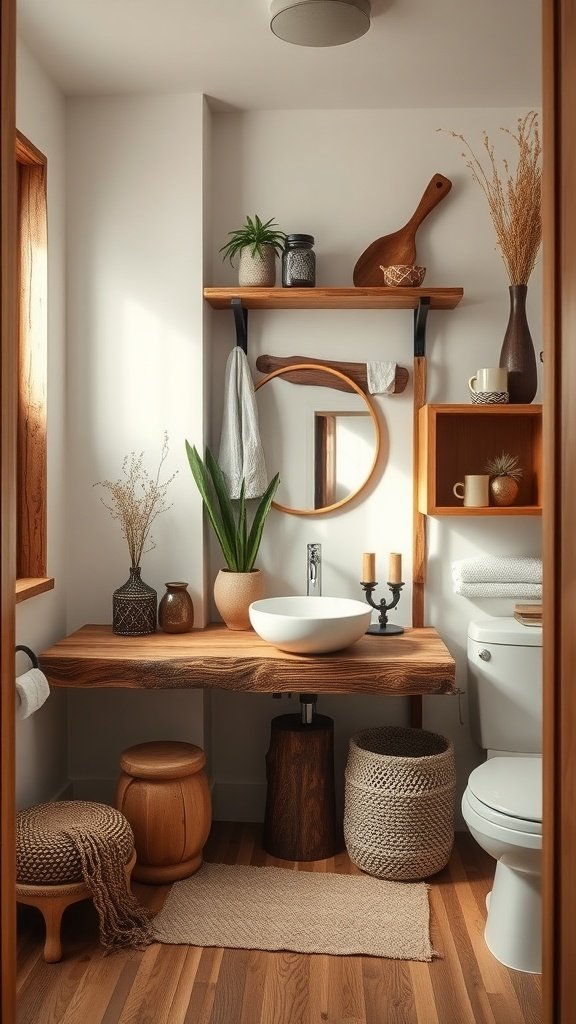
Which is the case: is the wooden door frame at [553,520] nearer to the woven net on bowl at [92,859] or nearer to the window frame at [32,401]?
the woven net on bowl at [92,859]

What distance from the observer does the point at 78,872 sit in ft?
7.97

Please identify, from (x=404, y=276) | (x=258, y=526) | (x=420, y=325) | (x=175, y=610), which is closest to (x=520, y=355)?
(x=420, y=325)

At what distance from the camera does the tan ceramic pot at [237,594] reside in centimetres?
315

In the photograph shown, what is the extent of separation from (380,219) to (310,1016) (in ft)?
8.32

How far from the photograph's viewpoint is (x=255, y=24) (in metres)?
2.58

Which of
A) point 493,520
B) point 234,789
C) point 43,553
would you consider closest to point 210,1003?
point 234,789

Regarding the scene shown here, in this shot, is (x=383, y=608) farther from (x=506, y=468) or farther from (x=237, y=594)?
(x=506, y=468)

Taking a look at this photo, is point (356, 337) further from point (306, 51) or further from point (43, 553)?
point (43, 553)

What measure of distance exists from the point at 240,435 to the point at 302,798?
1.28 metres

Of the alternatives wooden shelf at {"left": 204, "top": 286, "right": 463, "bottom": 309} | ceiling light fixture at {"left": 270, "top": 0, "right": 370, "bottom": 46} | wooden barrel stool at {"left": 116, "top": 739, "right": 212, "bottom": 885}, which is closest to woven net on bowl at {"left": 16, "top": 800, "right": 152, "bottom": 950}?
wooden barrel stool at {"left": 116, "top": 739, "right": 212, "bottom": 885}

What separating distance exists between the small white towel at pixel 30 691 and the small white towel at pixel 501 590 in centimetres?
147

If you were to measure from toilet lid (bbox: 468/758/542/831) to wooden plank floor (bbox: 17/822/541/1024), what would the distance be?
41 centimetres

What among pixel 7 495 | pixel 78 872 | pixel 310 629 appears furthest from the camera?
pixel 310 629

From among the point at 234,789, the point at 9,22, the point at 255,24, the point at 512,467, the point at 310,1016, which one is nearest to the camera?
the point at 9,22
